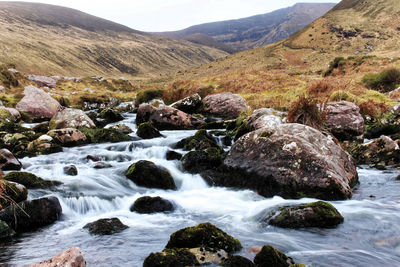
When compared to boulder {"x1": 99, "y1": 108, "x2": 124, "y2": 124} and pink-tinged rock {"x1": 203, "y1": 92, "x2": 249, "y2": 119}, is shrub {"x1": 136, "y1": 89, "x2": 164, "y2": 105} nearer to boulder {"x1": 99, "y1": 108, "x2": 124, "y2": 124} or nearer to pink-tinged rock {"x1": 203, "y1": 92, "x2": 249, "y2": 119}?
boulder {"x1": 99, "y1": 108, "x2": 124, "y2": 124}

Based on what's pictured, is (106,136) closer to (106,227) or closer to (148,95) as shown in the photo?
(106,227)

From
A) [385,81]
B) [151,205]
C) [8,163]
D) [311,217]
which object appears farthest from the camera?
[385,81]

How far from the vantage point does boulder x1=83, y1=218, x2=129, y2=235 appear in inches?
261

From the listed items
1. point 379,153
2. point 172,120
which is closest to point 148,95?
point 172,120

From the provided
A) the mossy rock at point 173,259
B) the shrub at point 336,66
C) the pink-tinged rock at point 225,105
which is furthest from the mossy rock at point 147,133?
the shrub at point 336,66

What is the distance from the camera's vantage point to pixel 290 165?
8.62 m

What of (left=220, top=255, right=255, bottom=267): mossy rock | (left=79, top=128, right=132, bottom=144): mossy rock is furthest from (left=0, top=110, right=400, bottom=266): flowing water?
(left=79, top=128, right=132, bottom=144): mossy rock

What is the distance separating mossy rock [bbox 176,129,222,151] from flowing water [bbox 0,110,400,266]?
5.08 feet

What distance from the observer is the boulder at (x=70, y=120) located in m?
17.7

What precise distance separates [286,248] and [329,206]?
1.61 m

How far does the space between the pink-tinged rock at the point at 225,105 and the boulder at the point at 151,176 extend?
11001 millimetres

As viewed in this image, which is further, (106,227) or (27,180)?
(27,180)

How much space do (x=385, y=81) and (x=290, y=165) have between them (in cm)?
1816

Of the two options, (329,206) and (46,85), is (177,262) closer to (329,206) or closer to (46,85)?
(329,206)
